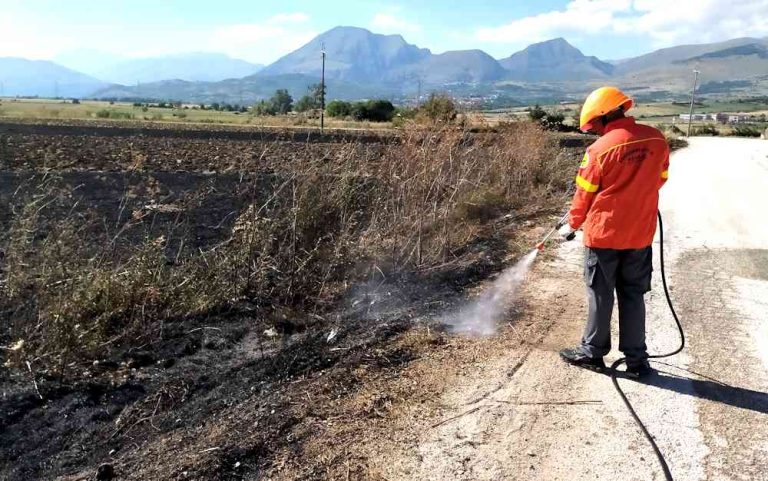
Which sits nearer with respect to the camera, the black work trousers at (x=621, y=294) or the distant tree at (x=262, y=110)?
the black work trousers at (x=621, y=294)

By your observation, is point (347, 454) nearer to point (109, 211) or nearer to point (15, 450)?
point (15, 450)

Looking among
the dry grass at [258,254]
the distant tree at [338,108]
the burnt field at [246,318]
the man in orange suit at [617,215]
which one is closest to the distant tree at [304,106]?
the burnt field at [246,318]

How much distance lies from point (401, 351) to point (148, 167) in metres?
15.9

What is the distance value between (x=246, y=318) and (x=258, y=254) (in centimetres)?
86

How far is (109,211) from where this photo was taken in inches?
448

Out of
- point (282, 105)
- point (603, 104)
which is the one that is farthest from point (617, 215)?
point (282, 105)

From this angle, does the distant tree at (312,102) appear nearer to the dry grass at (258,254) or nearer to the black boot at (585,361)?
the dry grass at (258,254)

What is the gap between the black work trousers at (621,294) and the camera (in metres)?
4.29

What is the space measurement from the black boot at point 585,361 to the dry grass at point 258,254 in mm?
2620

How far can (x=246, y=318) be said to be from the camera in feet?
18.5

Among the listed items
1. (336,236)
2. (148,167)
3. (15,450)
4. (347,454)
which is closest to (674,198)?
(336,236)

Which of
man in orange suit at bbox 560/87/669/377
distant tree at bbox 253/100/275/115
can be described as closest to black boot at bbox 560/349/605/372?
man in orange suit at bbox 560/87/669/377

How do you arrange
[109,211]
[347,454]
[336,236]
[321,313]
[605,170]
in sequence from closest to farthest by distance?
[347,454]
[605,170]
[321,313]
[336,236]
[109,211]

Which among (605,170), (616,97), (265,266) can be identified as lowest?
(265,266)
